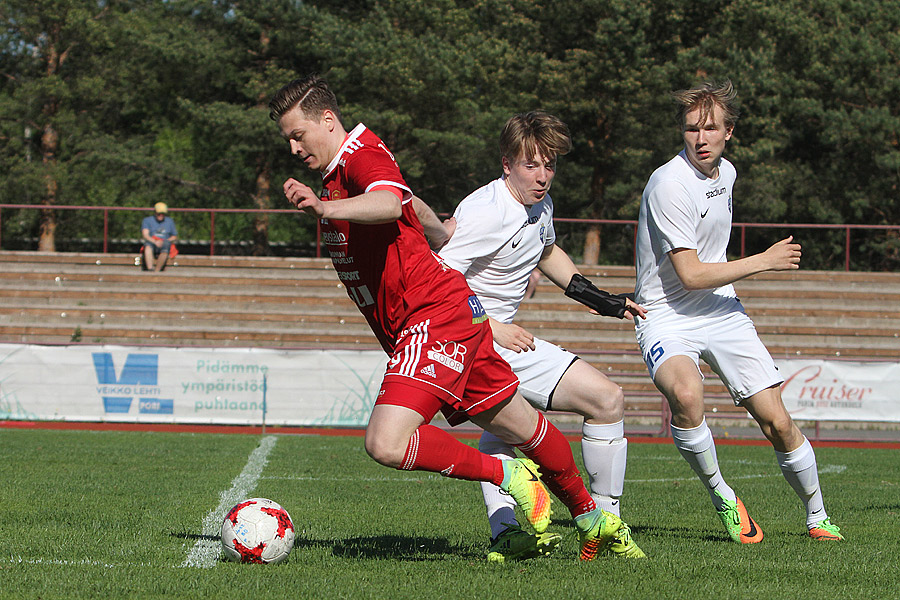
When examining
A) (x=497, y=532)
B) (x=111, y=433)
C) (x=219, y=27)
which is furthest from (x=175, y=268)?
(x=497, y=532)

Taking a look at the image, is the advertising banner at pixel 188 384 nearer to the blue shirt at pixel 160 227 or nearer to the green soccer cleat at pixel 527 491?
the blue shirt at pixel 160 227

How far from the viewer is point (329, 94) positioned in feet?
14.9

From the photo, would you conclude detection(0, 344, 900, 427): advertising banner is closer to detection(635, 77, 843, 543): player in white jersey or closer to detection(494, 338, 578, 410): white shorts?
detection(635, 77, 843, 543): player in white jersey

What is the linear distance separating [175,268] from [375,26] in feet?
36.5

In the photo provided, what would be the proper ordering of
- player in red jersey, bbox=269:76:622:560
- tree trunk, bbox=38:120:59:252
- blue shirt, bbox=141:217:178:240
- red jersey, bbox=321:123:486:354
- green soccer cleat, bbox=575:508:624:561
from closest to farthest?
player in red jersey, bbox=269:76:622:560, red jersey, bbox=321:123:486:354, green soccer cleat, bbox=575:508:624:561, blue shirt, bbox=141:217:178:240, tree trunk, bbox=38:120:59:252

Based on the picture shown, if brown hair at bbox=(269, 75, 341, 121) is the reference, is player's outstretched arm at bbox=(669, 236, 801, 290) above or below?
below

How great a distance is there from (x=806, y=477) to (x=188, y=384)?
11.2 m

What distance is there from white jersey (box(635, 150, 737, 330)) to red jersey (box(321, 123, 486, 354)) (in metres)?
1.59

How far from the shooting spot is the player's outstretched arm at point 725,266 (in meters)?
5.27

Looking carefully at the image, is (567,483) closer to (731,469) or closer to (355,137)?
(355,137)

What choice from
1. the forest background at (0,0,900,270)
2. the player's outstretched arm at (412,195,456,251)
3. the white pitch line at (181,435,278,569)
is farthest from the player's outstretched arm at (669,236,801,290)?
the forest background at (0,0,900,270)

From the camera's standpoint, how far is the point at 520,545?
473 cm

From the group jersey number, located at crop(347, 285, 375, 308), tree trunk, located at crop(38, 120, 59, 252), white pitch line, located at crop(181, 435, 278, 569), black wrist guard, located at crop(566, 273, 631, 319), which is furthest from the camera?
tree trunk, located at crop(38, 120, 59, 252)

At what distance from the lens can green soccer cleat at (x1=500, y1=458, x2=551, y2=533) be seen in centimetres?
447
